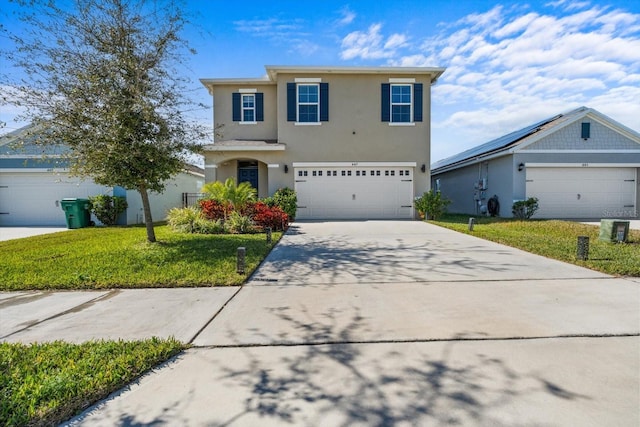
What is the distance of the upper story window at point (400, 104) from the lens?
1529 centimetres

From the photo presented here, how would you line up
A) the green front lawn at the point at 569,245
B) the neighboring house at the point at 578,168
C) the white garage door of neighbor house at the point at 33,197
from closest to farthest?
the green front lawn at the point at 569,245 < the white garage door of neighbor house at the point at 33,197 < the neighboring house at the point at 578,168

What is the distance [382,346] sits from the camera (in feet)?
10.4

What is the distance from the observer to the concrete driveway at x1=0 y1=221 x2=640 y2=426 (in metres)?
2.28

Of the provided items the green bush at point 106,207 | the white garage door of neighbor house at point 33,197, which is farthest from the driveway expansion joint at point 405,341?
the white garage door of neighbor house at point 33,197

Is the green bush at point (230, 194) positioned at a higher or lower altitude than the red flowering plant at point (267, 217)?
higher

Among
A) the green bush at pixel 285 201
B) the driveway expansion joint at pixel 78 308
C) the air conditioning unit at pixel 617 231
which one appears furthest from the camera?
the green bush at pixel 285 201

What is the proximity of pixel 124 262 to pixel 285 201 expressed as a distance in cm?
792

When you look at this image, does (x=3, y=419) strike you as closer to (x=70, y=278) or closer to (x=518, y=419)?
(x=518, y=419)

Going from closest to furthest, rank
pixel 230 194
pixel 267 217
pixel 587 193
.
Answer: pixel 267 217 < pixel 230 194 < pixel 587 193

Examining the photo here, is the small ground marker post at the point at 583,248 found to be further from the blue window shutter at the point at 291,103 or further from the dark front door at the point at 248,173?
the dark front door at the point at 248,173

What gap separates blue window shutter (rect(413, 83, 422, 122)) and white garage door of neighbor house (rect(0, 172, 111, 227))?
1421 cm

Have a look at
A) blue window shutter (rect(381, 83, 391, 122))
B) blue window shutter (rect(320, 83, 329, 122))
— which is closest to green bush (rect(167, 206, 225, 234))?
blue window shutter (rect(320, 83, 329, 122))

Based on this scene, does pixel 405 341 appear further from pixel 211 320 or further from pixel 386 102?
pixel 386 102

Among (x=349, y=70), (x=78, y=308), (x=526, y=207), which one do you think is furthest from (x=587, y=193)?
(x=78, y=308)
